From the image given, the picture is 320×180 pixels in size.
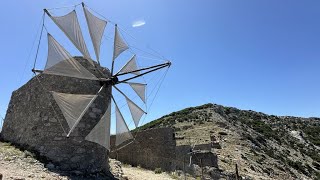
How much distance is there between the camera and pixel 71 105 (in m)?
11.8

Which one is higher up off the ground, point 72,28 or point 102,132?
point 72,28

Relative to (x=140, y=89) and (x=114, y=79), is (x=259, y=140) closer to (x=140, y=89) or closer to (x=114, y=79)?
(x=140, y=89)

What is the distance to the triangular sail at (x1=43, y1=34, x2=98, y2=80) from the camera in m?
11.9

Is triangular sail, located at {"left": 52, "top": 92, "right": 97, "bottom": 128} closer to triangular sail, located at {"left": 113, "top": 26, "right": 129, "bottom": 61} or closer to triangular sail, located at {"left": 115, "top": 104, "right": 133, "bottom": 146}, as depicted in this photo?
triangular sail, located at {"left": 115, "top": 104, "right": 133, "bottom": 146}

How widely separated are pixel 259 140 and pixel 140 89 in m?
34.0

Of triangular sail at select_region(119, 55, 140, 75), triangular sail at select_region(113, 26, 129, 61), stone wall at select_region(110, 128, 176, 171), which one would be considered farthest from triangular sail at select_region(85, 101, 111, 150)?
stone wall at select_region(110, 128, 176, 171)

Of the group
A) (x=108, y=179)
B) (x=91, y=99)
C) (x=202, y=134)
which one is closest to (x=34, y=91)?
(x=91, y=99)

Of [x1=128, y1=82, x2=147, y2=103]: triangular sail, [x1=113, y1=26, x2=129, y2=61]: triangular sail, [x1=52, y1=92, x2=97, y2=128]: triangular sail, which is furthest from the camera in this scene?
[x1=128, y1=82, x2=147, y2=103]: triangular sail

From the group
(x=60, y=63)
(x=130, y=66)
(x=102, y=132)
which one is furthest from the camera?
(x=130, y=66)

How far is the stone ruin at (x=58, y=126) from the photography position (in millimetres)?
12227

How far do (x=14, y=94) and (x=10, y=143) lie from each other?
2.61m

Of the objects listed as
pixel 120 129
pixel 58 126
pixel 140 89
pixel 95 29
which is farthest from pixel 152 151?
pixel 95 29

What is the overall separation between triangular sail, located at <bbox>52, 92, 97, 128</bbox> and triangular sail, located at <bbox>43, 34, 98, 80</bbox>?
2.72 feet

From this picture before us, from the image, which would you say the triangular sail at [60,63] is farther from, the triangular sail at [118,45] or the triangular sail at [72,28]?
the triangular sail at [118,45]
